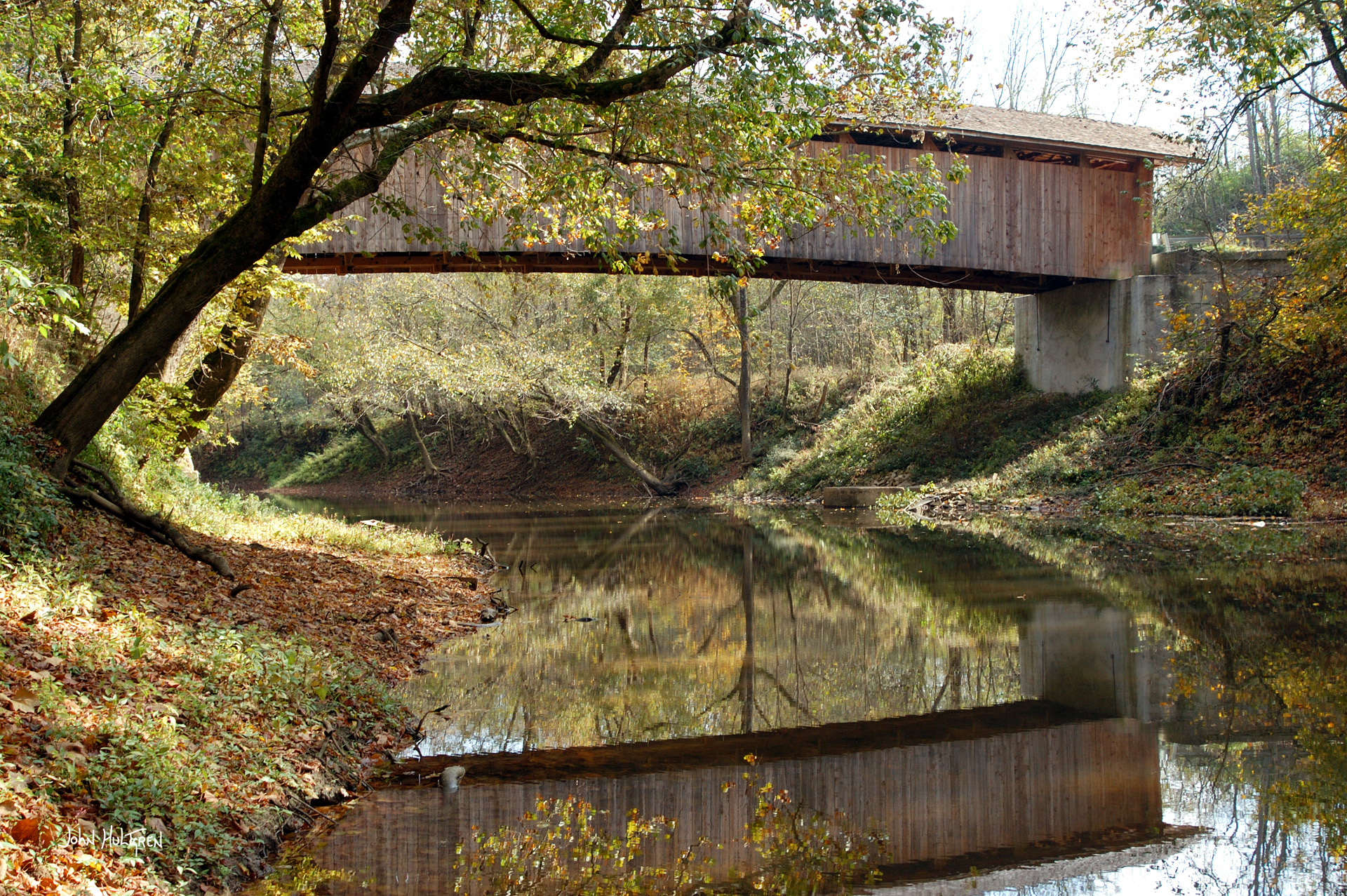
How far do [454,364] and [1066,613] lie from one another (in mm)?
18998

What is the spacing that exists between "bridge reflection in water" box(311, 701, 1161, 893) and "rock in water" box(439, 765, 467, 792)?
4 centimetres

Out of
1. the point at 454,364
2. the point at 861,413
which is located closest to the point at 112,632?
the point at 454,364

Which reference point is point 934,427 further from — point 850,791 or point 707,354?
point 850,791

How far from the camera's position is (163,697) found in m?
4.48

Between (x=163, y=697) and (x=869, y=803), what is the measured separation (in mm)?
3348

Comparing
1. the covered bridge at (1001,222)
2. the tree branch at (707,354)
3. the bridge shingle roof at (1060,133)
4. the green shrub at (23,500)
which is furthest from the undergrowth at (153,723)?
the tree branch at (707,354)

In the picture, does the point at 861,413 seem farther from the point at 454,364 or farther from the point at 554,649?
the point at 554,649

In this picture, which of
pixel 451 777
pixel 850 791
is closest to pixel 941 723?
pixel 850 791

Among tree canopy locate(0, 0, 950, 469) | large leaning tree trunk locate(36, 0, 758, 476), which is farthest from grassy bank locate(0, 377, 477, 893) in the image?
tree canopy locate(0, 0, 950, 469)

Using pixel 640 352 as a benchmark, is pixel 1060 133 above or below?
above

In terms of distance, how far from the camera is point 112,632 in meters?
5.12

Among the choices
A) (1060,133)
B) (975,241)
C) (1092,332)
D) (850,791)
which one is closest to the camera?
(850,791)

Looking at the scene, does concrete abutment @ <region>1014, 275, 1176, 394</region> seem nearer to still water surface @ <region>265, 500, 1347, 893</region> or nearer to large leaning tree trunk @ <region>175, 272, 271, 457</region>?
still water surface @ <region>265, 500, 1347, 893</region>

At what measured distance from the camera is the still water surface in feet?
12.6
